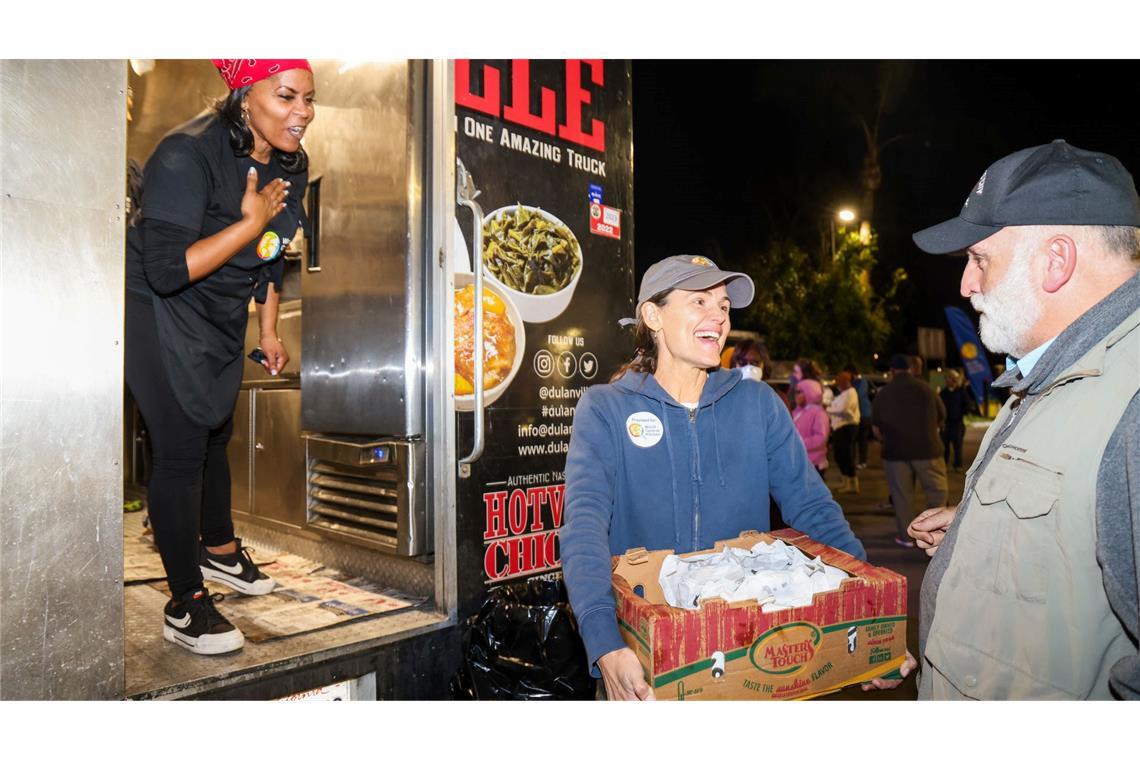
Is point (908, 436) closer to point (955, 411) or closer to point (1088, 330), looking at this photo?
point (1088, 330)

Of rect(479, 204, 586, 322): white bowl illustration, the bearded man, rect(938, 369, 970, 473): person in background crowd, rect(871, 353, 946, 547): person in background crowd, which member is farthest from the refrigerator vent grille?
rect(938, 369, 970, 473): person in background crowd

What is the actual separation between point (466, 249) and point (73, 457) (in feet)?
5.76

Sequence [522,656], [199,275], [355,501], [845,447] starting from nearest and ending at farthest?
[199,275] < [522,656] < [355,501] < [845,447]

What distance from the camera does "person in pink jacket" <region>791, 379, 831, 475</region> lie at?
7.69 metres

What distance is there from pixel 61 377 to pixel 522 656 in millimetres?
1881

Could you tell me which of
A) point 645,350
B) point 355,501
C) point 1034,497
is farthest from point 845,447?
point 1034,497

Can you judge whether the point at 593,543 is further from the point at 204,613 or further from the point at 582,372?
the point at 582,372

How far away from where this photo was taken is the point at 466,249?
3.20m

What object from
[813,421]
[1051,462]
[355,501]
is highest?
[1051,462]

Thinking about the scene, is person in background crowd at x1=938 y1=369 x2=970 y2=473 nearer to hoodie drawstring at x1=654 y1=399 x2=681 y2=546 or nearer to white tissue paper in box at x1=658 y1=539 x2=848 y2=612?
hoodie drawstring at x1=654 y1=399 x2=681 y2=546

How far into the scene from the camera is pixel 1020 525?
1.44 m

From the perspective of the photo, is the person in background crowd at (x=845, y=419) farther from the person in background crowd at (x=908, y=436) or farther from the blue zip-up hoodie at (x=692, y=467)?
the blue zip-up hoodie at (x=692, y=467)

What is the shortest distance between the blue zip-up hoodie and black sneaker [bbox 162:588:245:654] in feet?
4.68

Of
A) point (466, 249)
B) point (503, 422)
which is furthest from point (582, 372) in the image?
point (466, 249)
